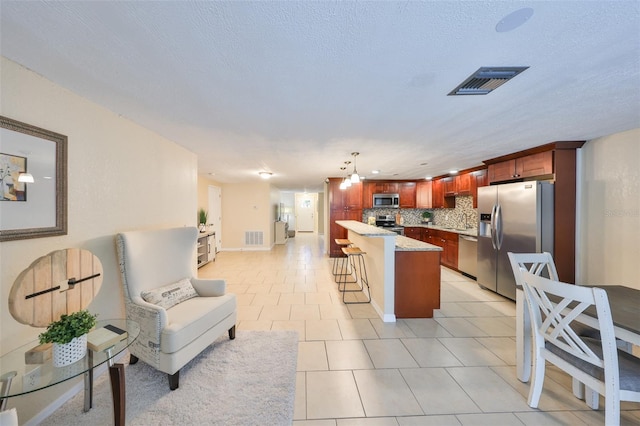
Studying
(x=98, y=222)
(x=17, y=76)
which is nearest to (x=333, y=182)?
(x=98, y=222)

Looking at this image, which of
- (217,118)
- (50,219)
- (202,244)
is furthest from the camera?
(202,244)

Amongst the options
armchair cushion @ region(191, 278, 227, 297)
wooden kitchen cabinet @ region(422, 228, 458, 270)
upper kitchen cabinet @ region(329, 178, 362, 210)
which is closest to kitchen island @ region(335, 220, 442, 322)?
armchair cushion @ region(191, 278, 227, 297)

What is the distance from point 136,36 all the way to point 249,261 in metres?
5.48

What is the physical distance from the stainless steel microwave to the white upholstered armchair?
486 cm

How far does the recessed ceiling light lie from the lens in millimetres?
1031

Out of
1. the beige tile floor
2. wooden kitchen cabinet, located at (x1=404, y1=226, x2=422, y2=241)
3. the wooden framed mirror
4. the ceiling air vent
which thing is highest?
the ceiling air vent

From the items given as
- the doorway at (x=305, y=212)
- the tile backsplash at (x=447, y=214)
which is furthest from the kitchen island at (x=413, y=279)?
the doorway at (x=305, y=212)

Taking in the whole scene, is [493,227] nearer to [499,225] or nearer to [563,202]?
[499,225]

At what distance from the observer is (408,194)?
656cm

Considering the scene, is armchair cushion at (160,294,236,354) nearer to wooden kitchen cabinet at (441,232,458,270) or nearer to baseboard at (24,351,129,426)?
baseboard at (24,351,129,426)

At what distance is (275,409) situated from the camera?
1.63m

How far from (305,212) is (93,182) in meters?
11.7

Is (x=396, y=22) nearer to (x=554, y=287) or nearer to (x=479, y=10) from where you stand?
(x=479, y=10)

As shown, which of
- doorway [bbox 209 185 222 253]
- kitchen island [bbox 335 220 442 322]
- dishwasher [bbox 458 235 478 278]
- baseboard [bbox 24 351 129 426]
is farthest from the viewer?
doorway [bbox 209 185 222 253]
